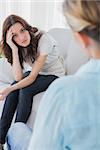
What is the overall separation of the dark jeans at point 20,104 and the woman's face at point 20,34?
280mm

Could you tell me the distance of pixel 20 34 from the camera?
6.45 ft

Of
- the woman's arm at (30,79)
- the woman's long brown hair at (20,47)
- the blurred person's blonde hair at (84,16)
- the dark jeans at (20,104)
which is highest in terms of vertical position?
the blurred person's blonde hair at (84,16)

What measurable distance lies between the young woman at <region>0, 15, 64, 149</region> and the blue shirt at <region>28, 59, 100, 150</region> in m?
1.14

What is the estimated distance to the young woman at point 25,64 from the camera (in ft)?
6.23

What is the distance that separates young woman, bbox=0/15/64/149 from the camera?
1897 mm

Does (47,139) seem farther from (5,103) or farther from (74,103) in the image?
(5,103)

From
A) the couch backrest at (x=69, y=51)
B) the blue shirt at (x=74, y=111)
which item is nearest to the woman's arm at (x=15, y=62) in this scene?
the couch backrest at (x=69, y=51)

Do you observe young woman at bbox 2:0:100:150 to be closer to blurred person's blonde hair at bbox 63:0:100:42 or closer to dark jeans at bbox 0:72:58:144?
blurred person's blonde hair at bbox 63:0:100:42

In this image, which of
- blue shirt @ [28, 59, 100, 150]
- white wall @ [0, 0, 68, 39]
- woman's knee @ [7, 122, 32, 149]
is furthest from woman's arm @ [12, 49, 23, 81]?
blue shirt @ [28, 59, 100, 150]

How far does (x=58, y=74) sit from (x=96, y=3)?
1476 mm

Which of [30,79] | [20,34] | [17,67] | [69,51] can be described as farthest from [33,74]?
[69,51]

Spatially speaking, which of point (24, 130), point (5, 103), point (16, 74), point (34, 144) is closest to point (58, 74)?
point (16, 74)

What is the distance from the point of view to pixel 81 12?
2.06 feet

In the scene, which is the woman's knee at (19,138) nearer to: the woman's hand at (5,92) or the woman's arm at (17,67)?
the woman's hand at (5,92)
